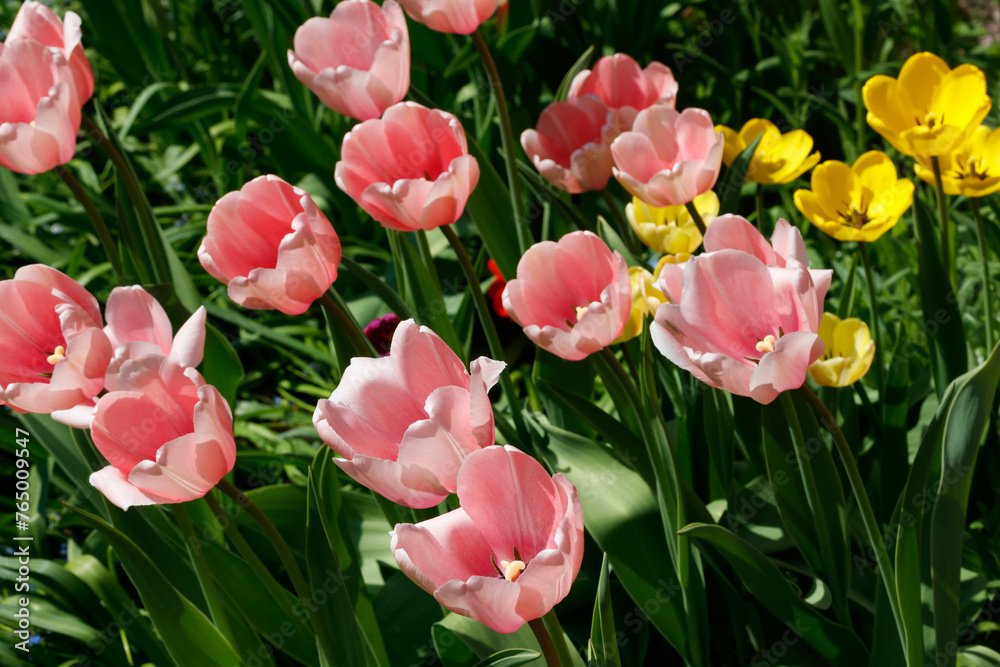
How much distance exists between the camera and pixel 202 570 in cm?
100

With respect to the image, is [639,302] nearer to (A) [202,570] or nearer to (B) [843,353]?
(B) [843,353]

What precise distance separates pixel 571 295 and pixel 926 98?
31.0 inches

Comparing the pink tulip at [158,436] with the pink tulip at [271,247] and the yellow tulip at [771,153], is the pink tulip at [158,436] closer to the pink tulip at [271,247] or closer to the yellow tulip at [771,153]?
the pink tulip at [271,247]

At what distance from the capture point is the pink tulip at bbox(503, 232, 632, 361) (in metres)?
0.89

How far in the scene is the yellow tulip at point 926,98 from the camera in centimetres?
127

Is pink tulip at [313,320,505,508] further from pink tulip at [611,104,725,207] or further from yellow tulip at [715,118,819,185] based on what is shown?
yellow tulip at [715,118,819,185]

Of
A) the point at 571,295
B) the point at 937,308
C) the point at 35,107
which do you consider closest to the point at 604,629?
the point at 571,295

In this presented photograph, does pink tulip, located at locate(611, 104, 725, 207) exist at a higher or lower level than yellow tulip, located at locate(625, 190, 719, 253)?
higher

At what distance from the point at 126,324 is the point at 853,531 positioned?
111cm

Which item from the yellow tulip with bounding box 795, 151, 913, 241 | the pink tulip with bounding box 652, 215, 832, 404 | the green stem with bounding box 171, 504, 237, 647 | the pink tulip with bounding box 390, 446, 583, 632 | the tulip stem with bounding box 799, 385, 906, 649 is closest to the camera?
the pink tulip with bounding box 390, 446, 583, 632

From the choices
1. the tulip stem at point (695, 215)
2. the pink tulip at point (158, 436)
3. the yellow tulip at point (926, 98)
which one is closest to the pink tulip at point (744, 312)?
the tulip stem at point (695, 215)

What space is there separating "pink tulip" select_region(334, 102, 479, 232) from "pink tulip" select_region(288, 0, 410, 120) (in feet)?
0.39

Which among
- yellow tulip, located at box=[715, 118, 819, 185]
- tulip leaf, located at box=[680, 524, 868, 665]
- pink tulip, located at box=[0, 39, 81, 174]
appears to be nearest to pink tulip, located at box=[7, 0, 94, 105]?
pink tulip, located at box=[0, 39, 81, 174]

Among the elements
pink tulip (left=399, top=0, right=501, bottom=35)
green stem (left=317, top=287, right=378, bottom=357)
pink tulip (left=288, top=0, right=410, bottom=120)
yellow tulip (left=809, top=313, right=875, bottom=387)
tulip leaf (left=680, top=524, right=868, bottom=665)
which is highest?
pink tulip (left=399, top=0, right=501, bottom=35)
